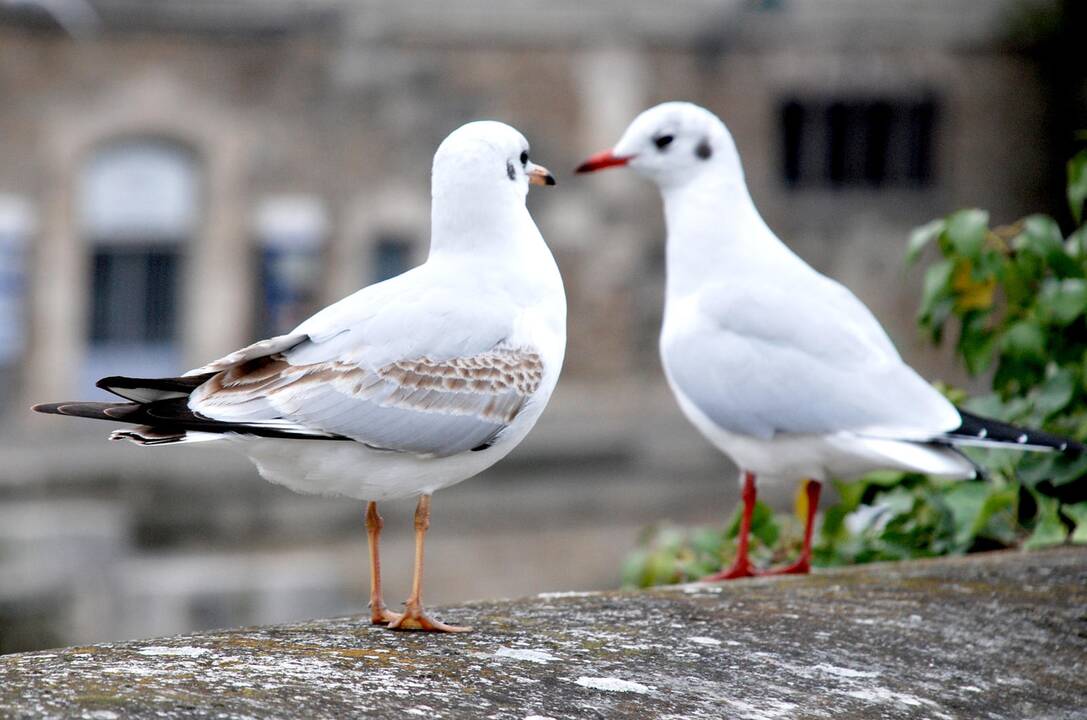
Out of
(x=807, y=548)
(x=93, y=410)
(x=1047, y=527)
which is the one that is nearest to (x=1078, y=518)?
(x=1047, y=527)

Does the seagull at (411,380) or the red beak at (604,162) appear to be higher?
the red beak at (604,162)

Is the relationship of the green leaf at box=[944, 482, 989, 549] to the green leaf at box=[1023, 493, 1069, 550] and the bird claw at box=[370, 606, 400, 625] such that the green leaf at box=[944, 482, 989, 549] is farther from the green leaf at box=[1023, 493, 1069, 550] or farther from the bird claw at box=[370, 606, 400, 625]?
the bird claw at box=[370, 606, 400, 625]

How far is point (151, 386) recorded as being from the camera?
2.33 m

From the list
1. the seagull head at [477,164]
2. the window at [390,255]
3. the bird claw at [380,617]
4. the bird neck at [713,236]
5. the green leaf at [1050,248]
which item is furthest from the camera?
the window at [390,255]

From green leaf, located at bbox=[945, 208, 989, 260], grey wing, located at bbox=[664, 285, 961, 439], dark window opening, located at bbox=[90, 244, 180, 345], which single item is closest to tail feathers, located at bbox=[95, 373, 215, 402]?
grey wing, located at bbox=[664, 285, 961, 439]

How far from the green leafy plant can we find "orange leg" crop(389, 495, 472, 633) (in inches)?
44.8

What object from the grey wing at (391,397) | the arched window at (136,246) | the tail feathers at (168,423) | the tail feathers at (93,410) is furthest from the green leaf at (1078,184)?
the arched window at (136,246)

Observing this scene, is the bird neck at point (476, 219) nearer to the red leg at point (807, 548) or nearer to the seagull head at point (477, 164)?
the seagull head at point (477, 164)

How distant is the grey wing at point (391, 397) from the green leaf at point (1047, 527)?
1.23 meters

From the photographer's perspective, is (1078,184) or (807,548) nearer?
(807,548)

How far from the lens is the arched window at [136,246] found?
13.8 m

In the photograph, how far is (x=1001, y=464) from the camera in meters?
3.34

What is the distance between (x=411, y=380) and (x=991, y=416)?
5.23ft

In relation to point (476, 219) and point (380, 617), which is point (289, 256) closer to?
point (476, 219)
